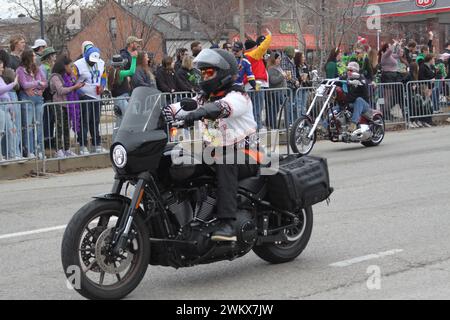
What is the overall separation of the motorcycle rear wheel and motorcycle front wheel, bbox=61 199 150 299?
1357 millimetres

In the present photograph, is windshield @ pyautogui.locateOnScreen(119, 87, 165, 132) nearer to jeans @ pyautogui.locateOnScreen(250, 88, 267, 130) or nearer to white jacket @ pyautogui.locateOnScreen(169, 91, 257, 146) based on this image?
white jacket @ pyautogui.locateOnScreen(169, 91, 257, 146)

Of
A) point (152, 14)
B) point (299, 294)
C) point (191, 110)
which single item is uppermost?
point (152, 14)

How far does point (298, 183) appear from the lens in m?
6.86

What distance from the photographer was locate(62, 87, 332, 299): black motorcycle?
5.81m

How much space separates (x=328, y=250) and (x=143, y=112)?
2513mm

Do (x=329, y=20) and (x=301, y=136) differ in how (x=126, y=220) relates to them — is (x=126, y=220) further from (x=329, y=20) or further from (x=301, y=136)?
(x=329, y=20)

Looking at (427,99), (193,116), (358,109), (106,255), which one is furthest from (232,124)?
(427,99)

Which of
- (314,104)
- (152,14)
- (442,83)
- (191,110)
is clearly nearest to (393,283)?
(191,110)

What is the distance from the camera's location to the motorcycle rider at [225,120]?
6344 mm

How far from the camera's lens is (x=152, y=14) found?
34.8m

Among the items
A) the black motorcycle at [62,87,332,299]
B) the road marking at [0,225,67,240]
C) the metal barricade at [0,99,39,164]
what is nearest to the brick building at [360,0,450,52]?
the metal barricade at [0,99,39,164]

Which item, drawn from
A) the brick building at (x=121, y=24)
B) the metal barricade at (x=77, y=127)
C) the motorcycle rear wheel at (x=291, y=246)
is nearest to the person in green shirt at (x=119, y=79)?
the metal barricade at (x=77, y=127)
